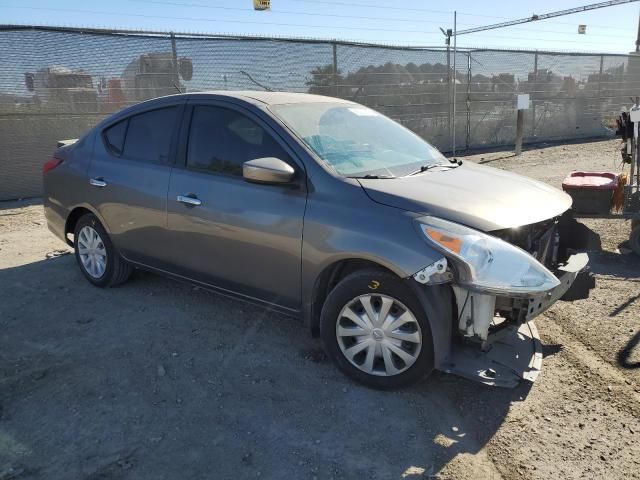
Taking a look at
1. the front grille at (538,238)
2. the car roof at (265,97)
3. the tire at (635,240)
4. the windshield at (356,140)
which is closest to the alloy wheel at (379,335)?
the front grille at (538,238)

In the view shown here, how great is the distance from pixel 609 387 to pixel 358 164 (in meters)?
2.06

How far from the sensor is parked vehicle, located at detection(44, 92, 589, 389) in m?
3.01

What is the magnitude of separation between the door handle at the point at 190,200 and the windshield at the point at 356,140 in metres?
0.84

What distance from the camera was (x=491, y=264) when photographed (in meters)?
2.88

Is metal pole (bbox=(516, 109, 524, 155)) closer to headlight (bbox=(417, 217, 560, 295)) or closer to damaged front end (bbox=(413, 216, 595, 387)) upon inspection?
damaged front end (bbox=(413, 216, 595, 387))

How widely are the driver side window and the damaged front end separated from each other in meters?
1.27

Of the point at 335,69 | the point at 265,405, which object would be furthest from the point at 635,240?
the point at 335,69

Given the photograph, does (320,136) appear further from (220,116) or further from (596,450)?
(596,450)

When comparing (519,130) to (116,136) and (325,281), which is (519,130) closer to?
(116,136)

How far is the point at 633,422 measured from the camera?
3.00 m

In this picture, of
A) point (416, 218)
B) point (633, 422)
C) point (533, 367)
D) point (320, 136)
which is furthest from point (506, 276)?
point (320, 136)

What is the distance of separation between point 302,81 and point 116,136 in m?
7.23

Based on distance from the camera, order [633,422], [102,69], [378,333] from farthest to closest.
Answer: [102,69], [378,333], [633,422]

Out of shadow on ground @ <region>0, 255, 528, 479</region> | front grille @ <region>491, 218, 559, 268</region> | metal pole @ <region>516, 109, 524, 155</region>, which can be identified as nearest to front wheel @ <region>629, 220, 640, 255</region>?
front grille @ <region>491, 218, 559, 268</region>
